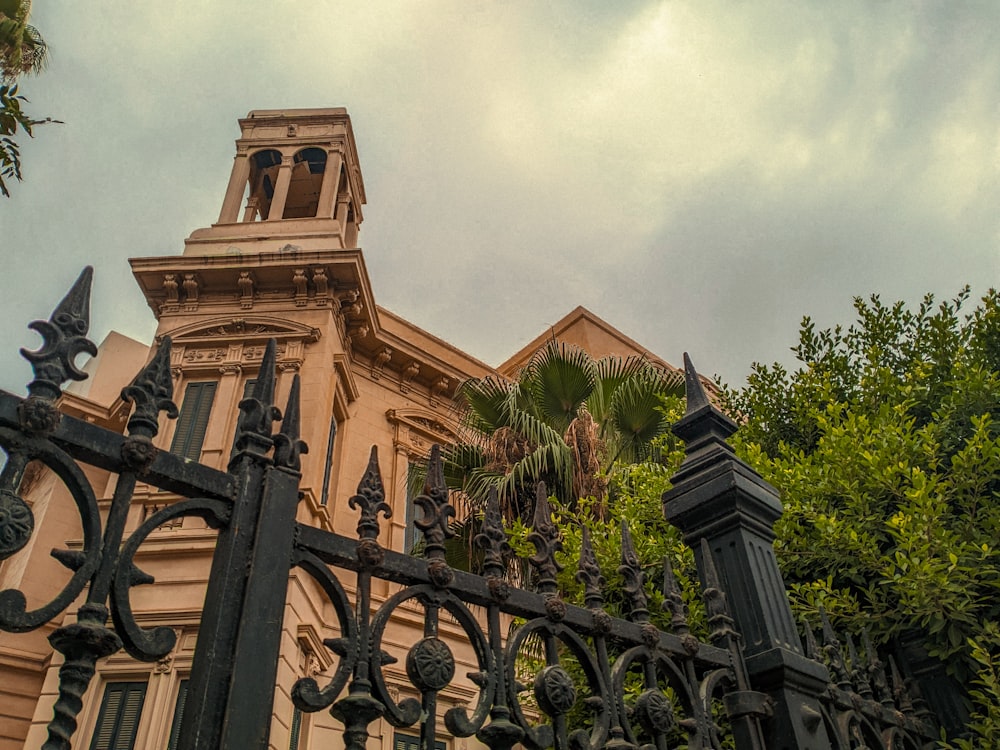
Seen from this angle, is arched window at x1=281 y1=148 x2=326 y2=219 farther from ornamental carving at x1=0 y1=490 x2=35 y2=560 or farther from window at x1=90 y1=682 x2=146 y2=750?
ornamental carving at x1=0 y1=490 x2=35 y2=560

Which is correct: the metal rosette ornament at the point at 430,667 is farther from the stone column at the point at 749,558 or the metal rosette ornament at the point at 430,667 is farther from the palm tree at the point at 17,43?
the palm tree at the point at 17,43

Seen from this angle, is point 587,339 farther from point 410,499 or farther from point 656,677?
point 656,677

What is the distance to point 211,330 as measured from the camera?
11.8 metres

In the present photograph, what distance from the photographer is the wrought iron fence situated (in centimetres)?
157

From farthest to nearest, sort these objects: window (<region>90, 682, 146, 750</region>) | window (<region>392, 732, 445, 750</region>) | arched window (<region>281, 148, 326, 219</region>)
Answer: arched window (<region>281, 148, 326, 219</region>)
window (<region>392, 732, 445, 750</region>)
window (<region>90, 682, 146, 750</region>)

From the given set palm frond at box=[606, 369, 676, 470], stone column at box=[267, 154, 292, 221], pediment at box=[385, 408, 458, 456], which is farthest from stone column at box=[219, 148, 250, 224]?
palm frond at box=[606, 369, 676, 470]

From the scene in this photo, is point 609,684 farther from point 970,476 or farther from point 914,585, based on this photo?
point 970,476

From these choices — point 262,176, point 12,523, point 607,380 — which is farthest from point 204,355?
point 12,523

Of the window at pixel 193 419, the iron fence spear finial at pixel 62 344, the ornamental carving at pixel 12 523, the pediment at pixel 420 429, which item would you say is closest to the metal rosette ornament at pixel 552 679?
the ornamental carving at pixel 12 523

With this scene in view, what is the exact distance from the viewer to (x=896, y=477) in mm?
4277

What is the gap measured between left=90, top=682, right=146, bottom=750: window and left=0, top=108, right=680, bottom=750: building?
2 centimetres

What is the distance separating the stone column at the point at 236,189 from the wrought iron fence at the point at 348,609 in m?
13.1

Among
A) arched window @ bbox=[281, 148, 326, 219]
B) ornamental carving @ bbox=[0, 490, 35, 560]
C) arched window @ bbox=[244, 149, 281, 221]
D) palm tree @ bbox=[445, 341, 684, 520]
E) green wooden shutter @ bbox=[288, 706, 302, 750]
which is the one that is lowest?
ornamental carving @ bbox=[0, 490, 35, 560]

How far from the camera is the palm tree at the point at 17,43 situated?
5.96 metres
